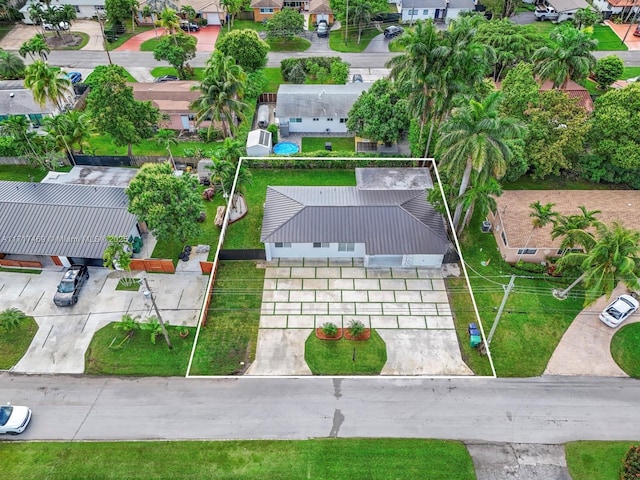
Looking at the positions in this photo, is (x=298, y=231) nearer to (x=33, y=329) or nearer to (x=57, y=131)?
(x=33, y=329)

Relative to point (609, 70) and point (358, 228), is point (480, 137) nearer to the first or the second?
point (358, 228)

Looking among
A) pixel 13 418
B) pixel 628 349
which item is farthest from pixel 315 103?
pixel 13 418

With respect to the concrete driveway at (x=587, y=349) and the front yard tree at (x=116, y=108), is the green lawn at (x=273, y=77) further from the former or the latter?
the concrete driveway at (x=587, y=349)

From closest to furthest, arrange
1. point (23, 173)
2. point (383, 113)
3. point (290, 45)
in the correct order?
point (383, 113)
point (23, 173)
point (290, 45)

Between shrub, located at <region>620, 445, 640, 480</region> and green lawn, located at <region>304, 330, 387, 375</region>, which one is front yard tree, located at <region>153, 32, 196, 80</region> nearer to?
green lawn, located at <region>304, 330, 387, 375</region>

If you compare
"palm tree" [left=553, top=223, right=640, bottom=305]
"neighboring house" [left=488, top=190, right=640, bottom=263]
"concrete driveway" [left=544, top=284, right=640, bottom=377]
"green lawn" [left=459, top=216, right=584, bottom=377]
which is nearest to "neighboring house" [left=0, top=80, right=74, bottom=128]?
"green lawn" [left=459, top=216, right=584, bottom=377]

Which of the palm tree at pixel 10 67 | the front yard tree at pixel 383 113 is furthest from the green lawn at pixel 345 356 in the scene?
the palm tree at pixel 10 67

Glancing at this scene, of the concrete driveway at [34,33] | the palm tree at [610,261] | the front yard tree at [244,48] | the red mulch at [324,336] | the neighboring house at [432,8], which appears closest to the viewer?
the palm tree at [610,261]
